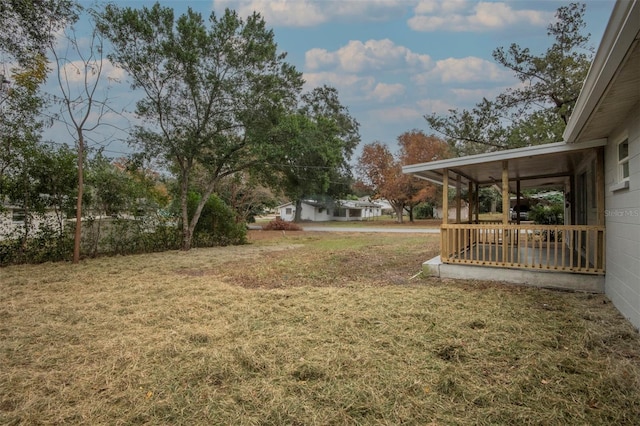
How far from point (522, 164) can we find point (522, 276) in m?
2.65

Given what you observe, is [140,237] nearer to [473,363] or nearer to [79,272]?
[79,272]

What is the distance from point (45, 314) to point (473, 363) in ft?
16.7

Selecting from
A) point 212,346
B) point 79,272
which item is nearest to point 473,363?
point 212,346

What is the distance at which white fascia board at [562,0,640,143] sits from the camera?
1959mm

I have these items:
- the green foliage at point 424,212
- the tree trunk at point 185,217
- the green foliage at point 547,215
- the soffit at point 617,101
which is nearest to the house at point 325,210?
the green foliage at point 424,212

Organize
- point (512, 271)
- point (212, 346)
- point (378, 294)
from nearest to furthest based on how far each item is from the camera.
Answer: point (212, 346) → point (378, 294) → point (512, 271)

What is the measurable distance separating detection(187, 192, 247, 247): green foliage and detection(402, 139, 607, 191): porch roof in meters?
8.42

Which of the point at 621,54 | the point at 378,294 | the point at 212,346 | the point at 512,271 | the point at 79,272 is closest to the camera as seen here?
the point at 621,54

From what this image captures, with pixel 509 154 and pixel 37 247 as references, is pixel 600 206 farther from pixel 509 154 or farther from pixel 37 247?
pixel 37 247

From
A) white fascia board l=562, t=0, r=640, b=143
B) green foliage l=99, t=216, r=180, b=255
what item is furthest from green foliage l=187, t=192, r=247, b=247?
white fascia board l=562, t=0, r=640, b=143

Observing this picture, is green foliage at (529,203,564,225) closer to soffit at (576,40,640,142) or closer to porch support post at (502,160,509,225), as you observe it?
porch support post at (502,160,509,225)

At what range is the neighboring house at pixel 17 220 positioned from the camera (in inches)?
316

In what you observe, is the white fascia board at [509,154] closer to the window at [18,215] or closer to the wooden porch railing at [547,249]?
the wooden porch railing at [547,249]

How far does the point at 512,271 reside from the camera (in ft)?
19.3
